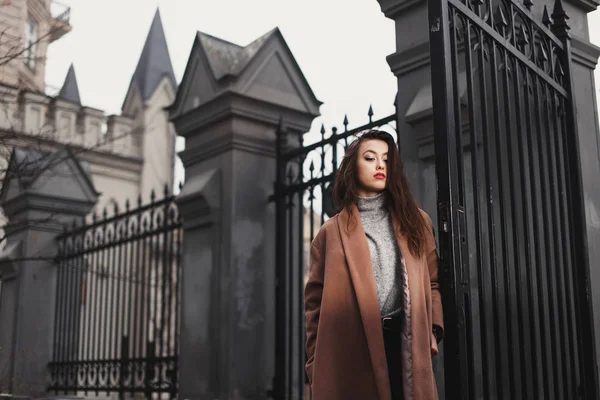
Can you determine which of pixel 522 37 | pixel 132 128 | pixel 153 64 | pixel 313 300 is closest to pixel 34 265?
pixel 313 300

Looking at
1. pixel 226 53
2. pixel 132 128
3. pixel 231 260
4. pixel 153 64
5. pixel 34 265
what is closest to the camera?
pixel 231 260

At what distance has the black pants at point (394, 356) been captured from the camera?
273 cm

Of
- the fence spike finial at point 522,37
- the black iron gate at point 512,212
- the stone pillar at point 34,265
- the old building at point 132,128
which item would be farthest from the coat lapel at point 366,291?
the old building at point 132,128

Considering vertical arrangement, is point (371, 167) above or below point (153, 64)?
below

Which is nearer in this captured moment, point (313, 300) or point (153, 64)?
point (313, 300)

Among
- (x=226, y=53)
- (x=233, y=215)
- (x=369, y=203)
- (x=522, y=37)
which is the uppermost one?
(x=226, y=53)

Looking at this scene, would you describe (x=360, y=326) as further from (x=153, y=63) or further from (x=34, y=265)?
(x=153, y=63)

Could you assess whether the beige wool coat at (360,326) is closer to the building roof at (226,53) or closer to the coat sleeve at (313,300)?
the coat sleeve at (313,300)

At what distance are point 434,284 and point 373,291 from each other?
0.27 m

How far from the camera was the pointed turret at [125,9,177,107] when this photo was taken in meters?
24.5

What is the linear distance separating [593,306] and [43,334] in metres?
6.94

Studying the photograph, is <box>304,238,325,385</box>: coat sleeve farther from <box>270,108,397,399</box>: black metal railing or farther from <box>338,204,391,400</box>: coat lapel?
<box>270,108,397,399</box>: black metal railing

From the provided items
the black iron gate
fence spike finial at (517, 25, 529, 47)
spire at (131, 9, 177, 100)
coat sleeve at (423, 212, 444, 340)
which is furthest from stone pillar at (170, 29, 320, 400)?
spire at (131, 9, 177, 100)

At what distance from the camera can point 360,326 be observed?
2754 mm
